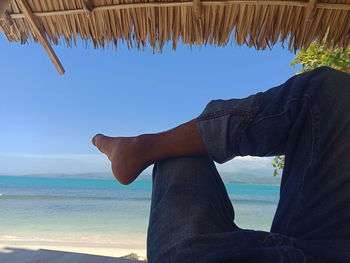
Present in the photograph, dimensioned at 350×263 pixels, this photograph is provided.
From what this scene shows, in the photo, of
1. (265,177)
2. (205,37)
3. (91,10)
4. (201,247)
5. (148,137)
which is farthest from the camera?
(265,177)

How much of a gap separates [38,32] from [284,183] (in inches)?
58.9

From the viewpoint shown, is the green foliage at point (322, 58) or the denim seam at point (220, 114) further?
the green foliage at point (322, 58)

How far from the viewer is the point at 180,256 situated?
1.26ft

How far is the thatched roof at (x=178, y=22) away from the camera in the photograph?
1406 mm

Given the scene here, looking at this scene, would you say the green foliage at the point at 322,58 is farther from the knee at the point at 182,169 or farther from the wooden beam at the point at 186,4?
the knee at the point at 182,169

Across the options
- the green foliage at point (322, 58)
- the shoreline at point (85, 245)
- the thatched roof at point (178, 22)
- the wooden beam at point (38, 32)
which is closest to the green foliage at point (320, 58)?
the green foliage at point (322, 58)

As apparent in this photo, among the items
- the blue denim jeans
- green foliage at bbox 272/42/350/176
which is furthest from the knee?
green foliage at bbox 272/42/350/176

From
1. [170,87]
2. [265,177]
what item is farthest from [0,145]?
[265,177]

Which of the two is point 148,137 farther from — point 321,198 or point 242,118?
point 321,198

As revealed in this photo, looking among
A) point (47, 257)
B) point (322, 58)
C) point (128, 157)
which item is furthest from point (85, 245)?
point (128, 157)

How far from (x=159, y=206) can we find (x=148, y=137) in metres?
0.13

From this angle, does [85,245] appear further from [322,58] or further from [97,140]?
[97,140]

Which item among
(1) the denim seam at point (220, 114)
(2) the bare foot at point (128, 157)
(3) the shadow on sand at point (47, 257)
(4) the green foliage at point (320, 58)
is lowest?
(3) the shadow on sand at point (47, 257)

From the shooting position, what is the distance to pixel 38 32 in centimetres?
149
